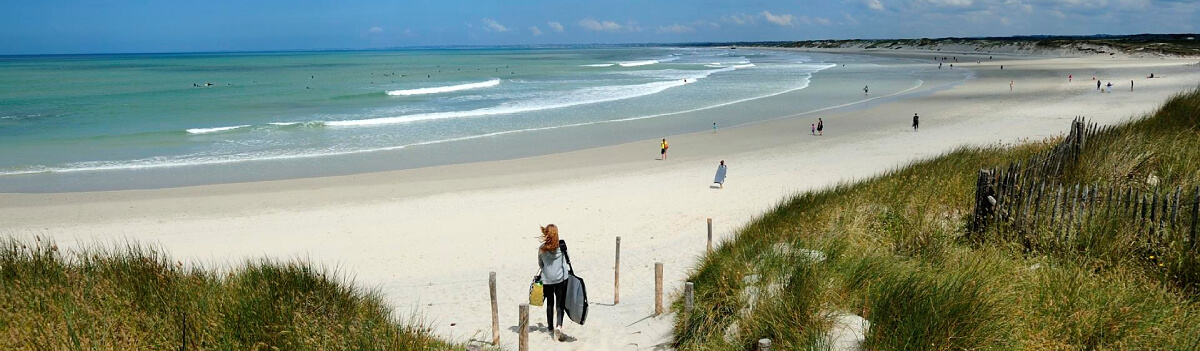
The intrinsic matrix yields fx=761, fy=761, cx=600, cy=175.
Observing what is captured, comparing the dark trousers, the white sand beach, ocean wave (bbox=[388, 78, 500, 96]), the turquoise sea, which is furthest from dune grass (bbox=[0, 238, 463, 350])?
ocean wave (bbox=[388, 78, 500, 96])

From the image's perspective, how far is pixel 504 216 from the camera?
14930mm

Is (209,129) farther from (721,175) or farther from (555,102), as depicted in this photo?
(721,175)

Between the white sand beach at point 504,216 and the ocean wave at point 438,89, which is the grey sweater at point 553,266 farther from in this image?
the ocean wave at point 438,89

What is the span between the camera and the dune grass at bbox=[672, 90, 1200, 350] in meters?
4.73

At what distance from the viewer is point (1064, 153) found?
8.58 meters

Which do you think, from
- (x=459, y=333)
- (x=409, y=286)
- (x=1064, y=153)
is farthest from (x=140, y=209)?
(x=1064, y=153)

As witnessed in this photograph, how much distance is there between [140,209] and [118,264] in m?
12.2

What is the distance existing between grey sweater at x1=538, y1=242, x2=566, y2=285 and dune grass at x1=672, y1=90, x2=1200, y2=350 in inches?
49.7

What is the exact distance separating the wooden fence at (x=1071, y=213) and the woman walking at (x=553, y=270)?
386cm

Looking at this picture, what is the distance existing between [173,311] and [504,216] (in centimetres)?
997

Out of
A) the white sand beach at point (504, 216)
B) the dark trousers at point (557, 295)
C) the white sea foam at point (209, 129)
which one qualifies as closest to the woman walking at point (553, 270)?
the dark trousers at point (557, 295)

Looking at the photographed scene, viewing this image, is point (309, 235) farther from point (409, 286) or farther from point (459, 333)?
point (459, 333)

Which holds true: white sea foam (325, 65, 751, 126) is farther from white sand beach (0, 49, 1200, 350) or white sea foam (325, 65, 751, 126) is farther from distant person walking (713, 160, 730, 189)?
Answer: distant person walking (713, 160, 730, 189)

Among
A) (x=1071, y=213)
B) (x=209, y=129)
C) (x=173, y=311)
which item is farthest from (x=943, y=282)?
(x=209, y=129)
